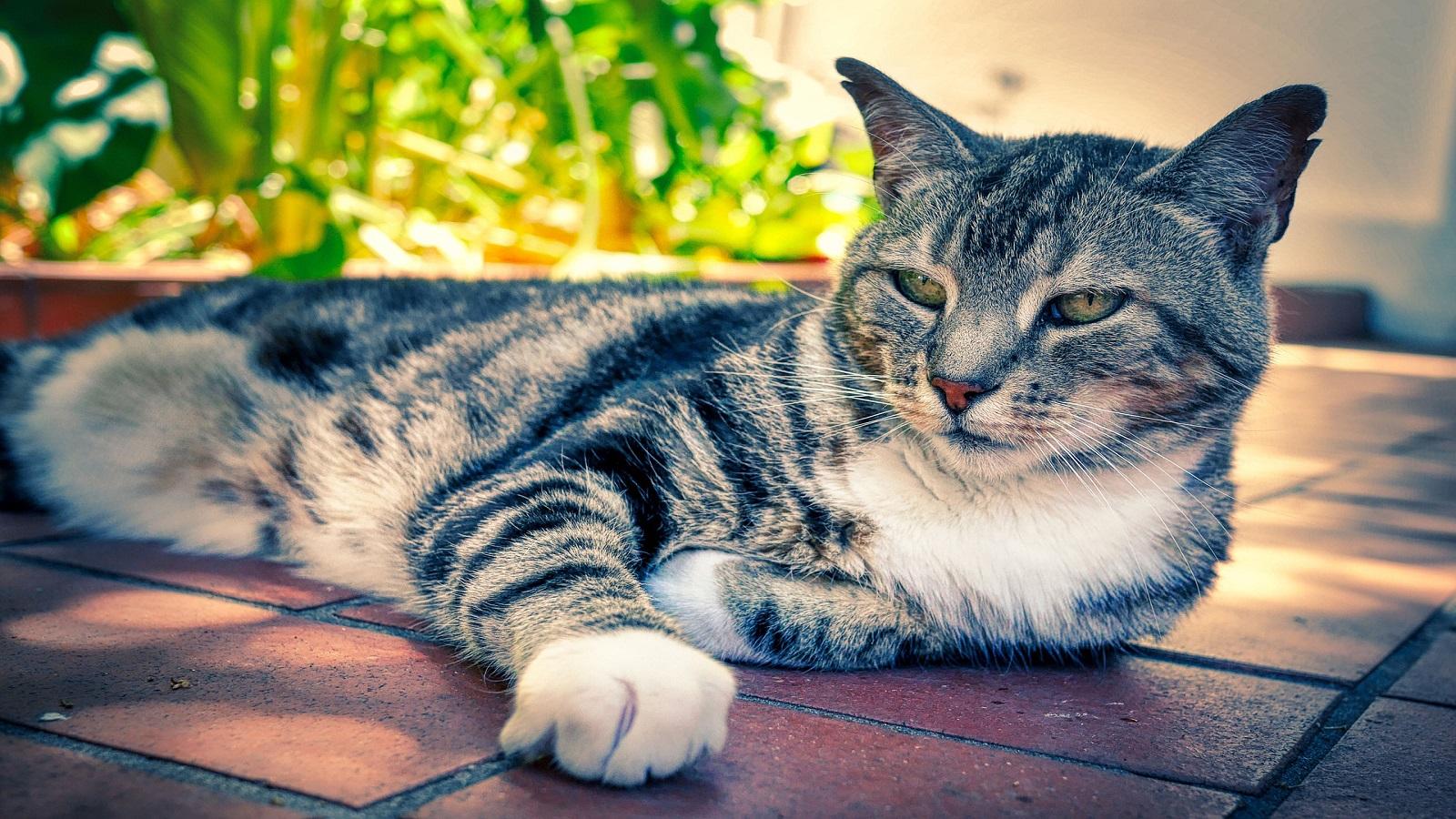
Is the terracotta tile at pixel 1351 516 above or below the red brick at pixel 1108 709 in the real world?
below

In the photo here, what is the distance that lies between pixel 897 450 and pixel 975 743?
1.64 ft

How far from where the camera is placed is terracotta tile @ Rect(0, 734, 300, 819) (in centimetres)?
101

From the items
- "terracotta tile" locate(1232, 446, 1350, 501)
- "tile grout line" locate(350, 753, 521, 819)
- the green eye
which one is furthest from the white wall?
"tile grout line" locate(350, 753, 521, 819)

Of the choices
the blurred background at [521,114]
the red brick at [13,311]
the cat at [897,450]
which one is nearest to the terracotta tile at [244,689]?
the cat at [897,450]

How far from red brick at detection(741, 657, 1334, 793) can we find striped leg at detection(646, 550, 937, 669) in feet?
0.11

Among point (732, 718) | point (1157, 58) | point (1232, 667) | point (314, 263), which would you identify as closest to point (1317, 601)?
point (1232, 667)

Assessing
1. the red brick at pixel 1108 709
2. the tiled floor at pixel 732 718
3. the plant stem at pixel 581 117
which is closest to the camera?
the tiled floor at pixel 732 718

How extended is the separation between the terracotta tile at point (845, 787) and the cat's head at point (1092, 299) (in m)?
0.47

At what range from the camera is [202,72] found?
10.9 feet

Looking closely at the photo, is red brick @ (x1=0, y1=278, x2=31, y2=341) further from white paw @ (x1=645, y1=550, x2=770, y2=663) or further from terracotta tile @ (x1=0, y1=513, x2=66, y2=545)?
white paw @ (x1=645, y1=550, x2=770, y2=663)

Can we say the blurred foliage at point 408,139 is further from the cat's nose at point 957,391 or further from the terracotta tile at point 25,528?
the cat's nose at point 957,391

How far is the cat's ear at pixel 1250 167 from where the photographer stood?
5.30ft

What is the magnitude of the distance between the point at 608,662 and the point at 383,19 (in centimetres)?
346

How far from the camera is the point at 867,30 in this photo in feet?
→ 14.5
